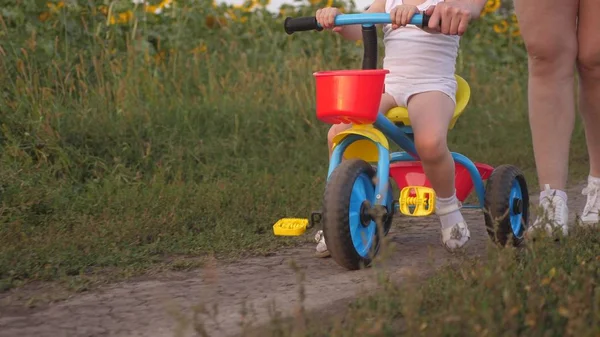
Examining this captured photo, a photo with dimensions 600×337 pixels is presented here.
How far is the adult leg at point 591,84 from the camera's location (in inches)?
159

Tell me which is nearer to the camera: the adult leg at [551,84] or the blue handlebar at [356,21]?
the blue handlebar at [356,21]

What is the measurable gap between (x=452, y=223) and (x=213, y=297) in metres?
1.15

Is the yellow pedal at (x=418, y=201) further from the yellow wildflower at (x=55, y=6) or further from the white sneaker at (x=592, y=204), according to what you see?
the yellow wildflower at (x=55, y=6)

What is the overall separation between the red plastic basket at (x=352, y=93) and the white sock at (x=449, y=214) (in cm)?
55

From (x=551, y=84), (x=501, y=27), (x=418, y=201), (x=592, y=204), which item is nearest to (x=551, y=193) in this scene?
(x=592, y=204)

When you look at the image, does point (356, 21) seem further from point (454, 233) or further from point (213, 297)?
point (213, 297)

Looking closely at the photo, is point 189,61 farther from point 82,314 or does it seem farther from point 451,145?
point 82,314

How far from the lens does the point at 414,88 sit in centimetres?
382

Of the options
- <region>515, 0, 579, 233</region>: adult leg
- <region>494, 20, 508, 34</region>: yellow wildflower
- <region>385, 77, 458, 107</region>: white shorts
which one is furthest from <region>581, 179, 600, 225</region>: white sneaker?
<region>494, 20, 508, 34</region>: yellow wildflower

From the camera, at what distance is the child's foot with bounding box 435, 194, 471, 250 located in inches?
152

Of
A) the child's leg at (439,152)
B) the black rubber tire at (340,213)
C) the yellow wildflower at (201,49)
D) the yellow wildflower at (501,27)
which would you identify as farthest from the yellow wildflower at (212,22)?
the black rubber tire at (340,213)

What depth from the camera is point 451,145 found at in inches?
279

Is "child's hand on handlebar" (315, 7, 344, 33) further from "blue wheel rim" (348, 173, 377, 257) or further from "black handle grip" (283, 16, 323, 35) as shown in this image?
"blue wheel rim" (348, 173, 377, 257)

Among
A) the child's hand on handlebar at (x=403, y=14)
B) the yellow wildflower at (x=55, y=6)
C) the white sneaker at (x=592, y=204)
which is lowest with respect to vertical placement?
the white sneaker at (x=592, y=204)
